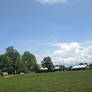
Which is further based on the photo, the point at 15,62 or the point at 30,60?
the point at 30,60

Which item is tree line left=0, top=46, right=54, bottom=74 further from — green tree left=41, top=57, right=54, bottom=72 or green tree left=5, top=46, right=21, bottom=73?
green tree left=41, top=57, right=54, bottom=72

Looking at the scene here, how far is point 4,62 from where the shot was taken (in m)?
97.2

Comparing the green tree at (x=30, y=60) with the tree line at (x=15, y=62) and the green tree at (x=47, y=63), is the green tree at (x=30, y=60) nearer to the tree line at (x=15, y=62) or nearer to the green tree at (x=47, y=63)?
the tree line at (x=15, y=62)

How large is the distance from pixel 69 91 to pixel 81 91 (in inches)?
31.3

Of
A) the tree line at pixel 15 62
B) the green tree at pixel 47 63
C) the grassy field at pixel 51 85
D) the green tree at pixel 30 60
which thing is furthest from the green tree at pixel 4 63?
the grassy field at pixel 51 85

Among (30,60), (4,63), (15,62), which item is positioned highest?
(30,60)

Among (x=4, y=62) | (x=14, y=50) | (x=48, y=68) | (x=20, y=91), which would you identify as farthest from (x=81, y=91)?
(x=48, y=68)

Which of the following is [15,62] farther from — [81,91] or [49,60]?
[81,91]

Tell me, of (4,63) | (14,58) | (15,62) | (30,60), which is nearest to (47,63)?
(30,60)

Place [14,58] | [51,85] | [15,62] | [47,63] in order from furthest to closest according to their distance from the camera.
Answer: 1. [47,63]
2. [14,58]
3. [15,62]
4. [51,85]

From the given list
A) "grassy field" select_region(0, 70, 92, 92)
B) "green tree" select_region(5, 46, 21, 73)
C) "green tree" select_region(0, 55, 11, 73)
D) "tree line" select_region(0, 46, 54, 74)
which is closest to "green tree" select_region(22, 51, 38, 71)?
"tree line" select_region(0, 46, 54, 74)

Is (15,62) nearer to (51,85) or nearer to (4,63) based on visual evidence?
(4,63)

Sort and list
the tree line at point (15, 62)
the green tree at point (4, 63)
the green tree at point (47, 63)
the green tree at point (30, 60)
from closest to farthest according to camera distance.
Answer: the green tree at point (4, 63) → the tree line at point (15, 62) → the green tree at point (30, 60) → the green tree at point (47, 63)

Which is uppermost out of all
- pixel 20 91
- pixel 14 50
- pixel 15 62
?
pixel 14 50
